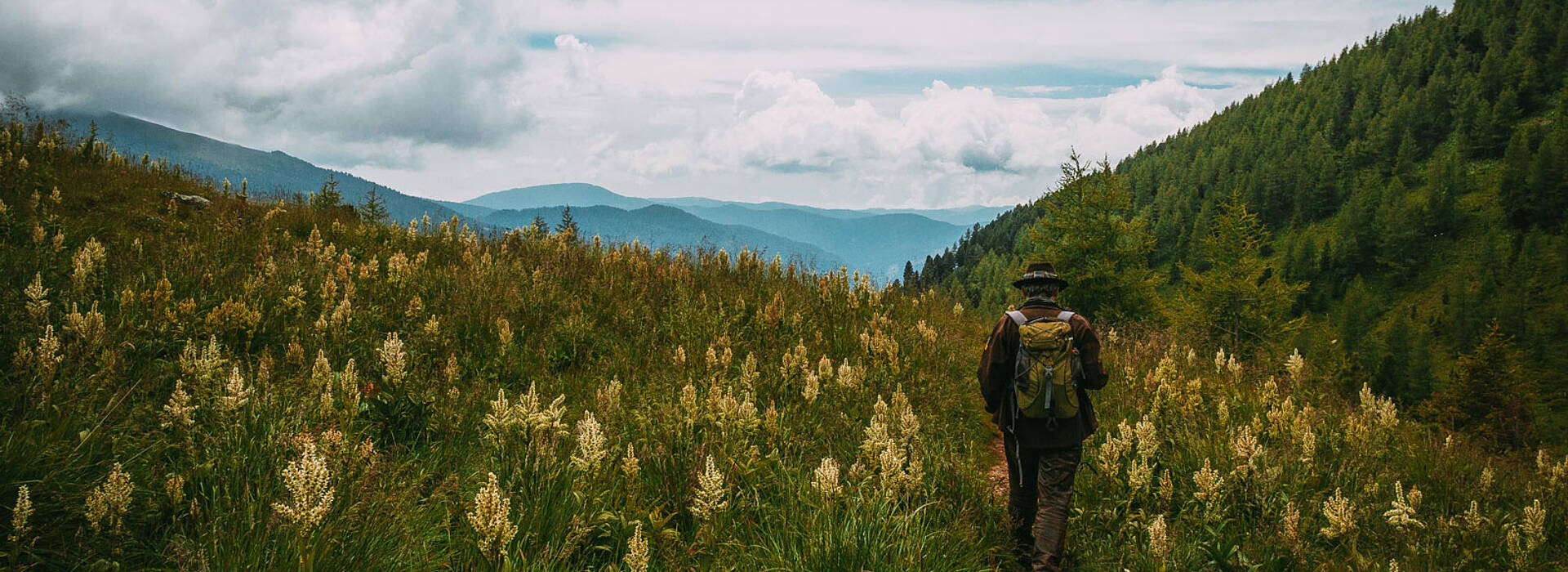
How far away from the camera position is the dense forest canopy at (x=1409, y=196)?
104 meters

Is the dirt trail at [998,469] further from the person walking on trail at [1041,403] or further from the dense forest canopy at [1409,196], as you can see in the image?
the dense forest canopy at [1409,196]

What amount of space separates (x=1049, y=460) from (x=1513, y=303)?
14115 cm

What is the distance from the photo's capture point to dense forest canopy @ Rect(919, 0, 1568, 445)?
104 metres

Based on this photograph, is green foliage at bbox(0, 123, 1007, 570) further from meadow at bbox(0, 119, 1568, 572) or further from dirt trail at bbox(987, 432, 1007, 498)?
dirt trail at bbox(987, 432, 1007, 498)

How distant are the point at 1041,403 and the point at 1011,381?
384mm

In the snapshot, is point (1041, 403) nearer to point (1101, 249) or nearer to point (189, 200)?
point (189, 200)

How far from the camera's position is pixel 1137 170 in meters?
185

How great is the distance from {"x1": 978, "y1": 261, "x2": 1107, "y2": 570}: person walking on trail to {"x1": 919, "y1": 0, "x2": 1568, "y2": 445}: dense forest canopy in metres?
93.4

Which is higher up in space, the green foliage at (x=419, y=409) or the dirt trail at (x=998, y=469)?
the green foliage at (x=419, y=409)

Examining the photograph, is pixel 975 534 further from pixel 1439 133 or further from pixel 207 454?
pixel 1439 133

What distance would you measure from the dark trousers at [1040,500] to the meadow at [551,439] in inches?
7.4

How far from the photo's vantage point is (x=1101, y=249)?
2573cm

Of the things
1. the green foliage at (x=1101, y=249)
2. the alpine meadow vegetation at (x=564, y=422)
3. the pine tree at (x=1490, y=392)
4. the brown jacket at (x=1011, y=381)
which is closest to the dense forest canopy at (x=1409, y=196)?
the pine tree at (x=1490, y=392)

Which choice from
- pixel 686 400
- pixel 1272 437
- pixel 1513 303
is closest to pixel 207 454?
pixel 686 400
